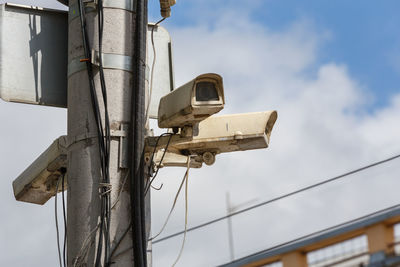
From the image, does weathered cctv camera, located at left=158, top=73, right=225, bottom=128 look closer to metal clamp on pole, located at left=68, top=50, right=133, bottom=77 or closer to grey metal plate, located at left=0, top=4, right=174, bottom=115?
metal clamp on pole, located at left=68, top=50, right=133, bottom=77

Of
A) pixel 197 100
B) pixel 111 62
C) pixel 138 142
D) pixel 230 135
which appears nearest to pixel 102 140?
pixel 138 142

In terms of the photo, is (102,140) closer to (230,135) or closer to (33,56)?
(230,135)

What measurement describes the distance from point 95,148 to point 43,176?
0.88 meters

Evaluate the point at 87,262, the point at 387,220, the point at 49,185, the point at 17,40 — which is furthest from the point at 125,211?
the point at 387,220

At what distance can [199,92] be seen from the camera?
4090 mm

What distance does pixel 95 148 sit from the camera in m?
4.29

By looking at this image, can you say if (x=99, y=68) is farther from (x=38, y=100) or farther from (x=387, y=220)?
(x=387, y=220)

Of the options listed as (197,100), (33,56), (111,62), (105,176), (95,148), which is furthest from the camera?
(33,56)

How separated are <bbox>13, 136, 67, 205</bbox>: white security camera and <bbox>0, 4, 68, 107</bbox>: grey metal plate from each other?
41cm

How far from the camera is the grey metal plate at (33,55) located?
4.81 metres

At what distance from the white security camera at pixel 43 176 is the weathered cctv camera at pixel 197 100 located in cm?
90

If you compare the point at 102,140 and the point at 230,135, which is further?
the point at 230,135

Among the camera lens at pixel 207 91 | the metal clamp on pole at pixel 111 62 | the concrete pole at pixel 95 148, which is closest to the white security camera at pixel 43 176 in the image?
the concrete pole at pixel 95 148

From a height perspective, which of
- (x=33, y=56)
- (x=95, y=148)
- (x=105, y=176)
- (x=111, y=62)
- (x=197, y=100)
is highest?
(x=33, y=56)
